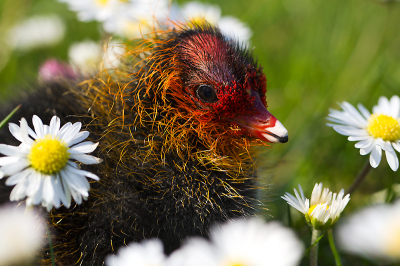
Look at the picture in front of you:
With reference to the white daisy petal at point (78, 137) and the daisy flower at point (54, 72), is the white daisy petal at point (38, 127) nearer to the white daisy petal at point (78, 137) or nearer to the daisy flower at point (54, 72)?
the white daisy petal at point (78, 137)

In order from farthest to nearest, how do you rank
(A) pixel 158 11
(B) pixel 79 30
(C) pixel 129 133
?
(B) pixel 79 30 < (A) pixel 158 11 < (C) pixel 129 133

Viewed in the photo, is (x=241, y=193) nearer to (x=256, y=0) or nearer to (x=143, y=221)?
(x=143, y=221)

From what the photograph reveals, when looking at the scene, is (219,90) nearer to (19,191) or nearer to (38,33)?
(19,191)

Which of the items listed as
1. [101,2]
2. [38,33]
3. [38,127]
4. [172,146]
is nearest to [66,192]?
[38,127]

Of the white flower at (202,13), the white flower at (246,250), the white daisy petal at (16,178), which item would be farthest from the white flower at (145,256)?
the white flower at (202,13)

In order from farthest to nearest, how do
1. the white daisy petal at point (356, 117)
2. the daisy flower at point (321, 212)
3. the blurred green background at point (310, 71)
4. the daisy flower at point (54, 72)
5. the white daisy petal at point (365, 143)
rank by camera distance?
the blurred green background at point (310, 71)
the daisy flower at point (54, 72)
the white daisy petal at point (356, 117)
the white daisy petal at point (365, 143)
the daisy flower at point (321, 212)

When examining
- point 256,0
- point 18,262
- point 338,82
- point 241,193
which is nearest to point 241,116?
point 241,193
